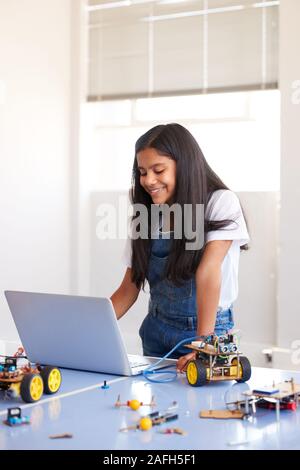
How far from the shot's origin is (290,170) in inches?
140

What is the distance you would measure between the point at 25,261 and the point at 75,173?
65 centimetres

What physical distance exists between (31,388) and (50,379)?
0.08m

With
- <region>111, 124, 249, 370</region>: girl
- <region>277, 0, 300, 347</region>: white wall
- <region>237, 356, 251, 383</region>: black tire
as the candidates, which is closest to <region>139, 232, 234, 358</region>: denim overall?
<region>111, 124, 249, 370</region>: girl

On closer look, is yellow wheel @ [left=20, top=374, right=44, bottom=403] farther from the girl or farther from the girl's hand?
the girl

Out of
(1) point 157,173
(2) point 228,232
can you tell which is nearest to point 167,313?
(2) point 228,232

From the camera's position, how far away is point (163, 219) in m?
1.97

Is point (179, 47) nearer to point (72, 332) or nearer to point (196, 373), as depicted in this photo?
point (72, 332)

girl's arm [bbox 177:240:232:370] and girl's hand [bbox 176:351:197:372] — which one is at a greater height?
girl's arm [bbox 177:240:232:370]

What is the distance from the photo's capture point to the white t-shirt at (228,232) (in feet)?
6.00

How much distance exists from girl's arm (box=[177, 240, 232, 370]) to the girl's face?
0.65 ft

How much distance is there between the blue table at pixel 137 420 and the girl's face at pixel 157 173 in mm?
542

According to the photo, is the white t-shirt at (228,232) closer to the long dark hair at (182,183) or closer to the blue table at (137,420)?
the long dark hair at (182,183)

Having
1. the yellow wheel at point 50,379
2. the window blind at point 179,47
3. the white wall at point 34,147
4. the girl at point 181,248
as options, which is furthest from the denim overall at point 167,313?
the window blind at point 179,47

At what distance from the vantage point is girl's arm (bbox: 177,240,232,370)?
5.73ft
